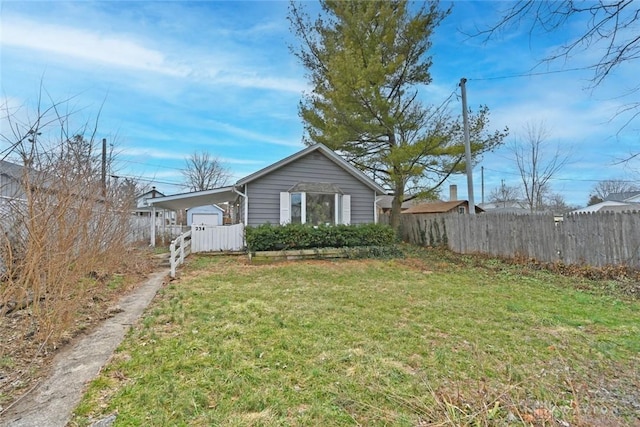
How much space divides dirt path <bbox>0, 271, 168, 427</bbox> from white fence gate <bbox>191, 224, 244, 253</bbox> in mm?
7361

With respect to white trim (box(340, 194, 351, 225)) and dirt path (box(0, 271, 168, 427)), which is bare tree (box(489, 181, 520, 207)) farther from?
dirt path (box(0, 271, 168, 427))

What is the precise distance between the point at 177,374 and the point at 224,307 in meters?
2.22

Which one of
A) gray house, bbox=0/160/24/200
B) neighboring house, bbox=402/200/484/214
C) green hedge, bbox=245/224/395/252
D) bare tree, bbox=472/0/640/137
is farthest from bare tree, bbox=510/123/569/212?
gray house, bbox=0/160/24/200

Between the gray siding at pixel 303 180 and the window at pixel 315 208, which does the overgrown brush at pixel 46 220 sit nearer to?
the gray siding at pixel 303 180

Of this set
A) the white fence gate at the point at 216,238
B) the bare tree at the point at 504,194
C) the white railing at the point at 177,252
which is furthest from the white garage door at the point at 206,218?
the bare tree at the point at 504,194

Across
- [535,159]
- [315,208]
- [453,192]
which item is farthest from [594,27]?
[453,192]

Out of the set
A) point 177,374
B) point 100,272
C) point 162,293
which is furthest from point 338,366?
point 100,272

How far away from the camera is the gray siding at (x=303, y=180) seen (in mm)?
11828

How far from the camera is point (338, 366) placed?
309cm

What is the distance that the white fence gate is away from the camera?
39.8 ft

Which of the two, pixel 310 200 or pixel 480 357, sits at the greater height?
pixel 310 200

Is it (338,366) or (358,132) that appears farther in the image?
(358,132)

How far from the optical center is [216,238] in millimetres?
12289

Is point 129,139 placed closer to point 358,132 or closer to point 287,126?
point 358,132
